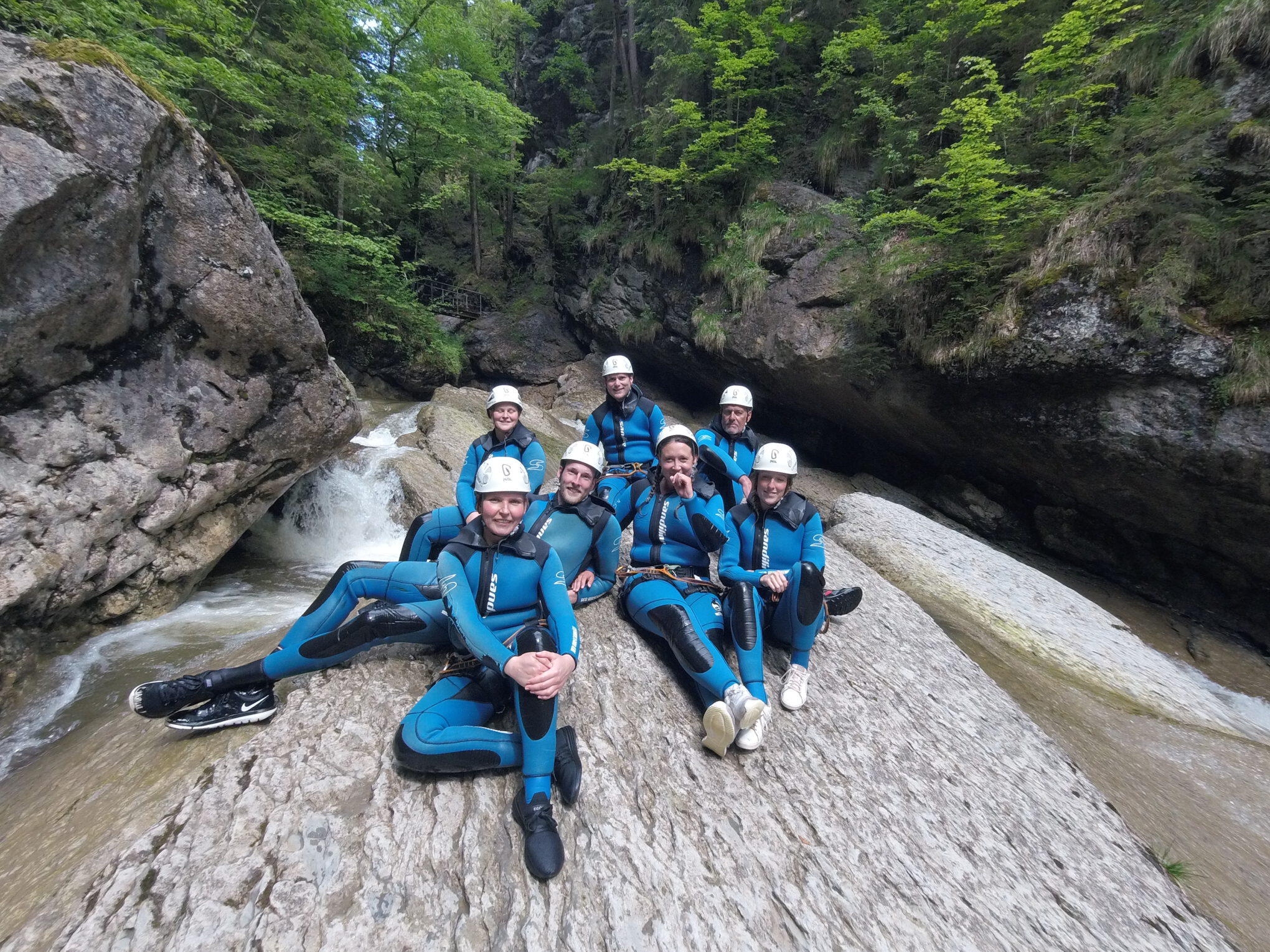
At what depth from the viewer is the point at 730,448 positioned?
19.9ft

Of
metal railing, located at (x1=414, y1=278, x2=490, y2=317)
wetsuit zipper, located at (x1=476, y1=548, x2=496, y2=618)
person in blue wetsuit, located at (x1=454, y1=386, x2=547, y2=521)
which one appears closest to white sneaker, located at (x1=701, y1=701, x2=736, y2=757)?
wetsuit zipper, located at (x1=476, y1=548, x2=496, y2=618)

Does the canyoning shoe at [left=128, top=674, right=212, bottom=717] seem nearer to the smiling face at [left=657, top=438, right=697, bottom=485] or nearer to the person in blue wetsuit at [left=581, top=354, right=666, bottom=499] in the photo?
the smiling face at [left=657, top=438, right=697, bottom=485]

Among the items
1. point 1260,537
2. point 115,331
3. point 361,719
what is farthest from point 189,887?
point 1260,537

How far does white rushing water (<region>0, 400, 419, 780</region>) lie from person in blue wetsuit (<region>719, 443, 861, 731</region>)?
190 inches

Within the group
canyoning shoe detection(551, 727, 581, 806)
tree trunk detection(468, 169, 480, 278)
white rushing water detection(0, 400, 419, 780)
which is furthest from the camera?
tree trunk detection(468, 169, 480, 278)

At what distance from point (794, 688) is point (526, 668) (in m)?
2.21

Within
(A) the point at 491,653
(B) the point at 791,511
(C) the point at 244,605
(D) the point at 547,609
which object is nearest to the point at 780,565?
(B) the point at 791,511

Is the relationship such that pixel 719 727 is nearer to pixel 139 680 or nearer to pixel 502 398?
pixel 502 398

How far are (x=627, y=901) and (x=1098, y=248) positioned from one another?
1032 centimetres

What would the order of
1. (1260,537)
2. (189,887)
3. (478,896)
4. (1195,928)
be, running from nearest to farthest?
(189,887)
(478,896)
(1195,928)
(1260,537)

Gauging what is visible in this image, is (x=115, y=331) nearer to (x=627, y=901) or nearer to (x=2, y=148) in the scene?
(x=2, y=148)

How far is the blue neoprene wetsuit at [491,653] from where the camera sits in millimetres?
2971

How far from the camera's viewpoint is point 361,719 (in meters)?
3.43

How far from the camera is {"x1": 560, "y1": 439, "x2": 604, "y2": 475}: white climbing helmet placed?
4.22 m
